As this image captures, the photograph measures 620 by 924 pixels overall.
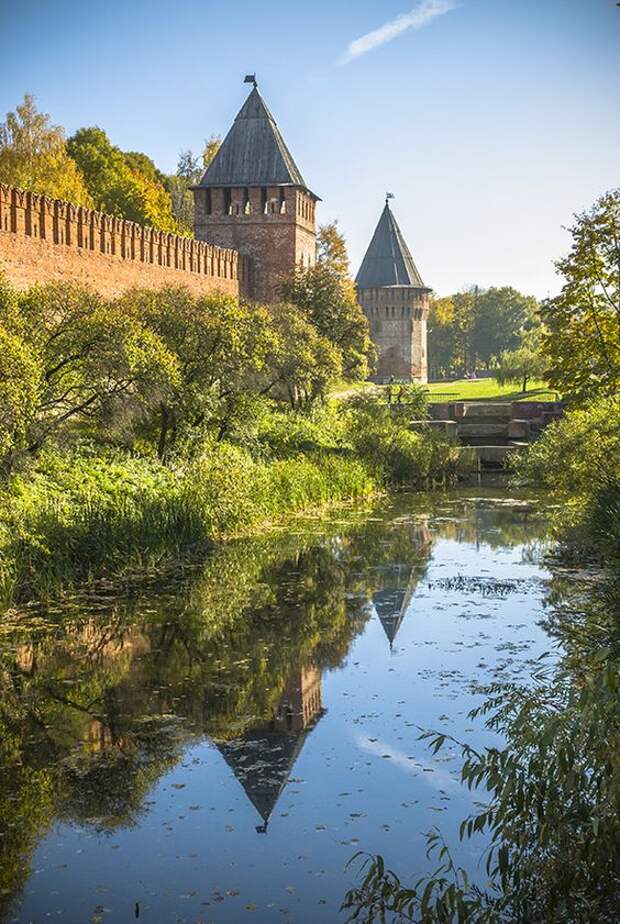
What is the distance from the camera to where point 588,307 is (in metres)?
13.9

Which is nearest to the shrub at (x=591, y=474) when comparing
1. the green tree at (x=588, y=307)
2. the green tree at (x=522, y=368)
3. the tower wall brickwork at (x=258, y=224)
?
the green tree at (x=588, y=307)

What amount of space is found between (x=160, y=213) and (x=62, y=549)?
2414 centimetres

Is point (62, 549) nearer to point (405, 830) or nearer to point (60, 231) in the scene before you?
point (405, 830)

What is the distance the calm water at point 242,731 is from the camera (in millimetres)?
5113

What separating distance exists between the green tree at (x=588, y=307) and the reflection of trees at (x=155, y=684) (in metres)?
3.52

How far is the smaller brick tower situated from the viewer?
43312 millimetres

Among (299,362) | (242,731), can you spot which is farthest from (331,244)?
(242,731)

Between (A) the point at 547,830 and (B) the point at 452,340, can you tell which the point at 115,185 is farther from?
(B) the point at 452,340

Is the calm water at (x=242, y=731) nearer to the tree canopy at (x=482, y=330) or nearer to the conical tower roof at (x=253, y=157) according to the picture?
the conical tower roof at (x=253, y=157)

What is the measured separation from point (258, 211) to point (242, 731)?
21.2 metres

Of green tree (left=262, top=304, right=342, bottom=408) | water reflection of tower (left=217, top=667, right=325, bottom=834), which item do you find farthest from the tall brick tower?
water reflection of tower (left=217, top=667, right=325, bottom=834)

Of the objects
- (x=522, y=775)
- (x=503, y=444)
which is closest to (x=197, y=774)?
(x=522, y=775)

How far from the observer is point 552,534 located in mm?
14562

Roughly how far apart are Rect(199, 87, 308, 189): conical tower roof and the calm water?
16113mm
